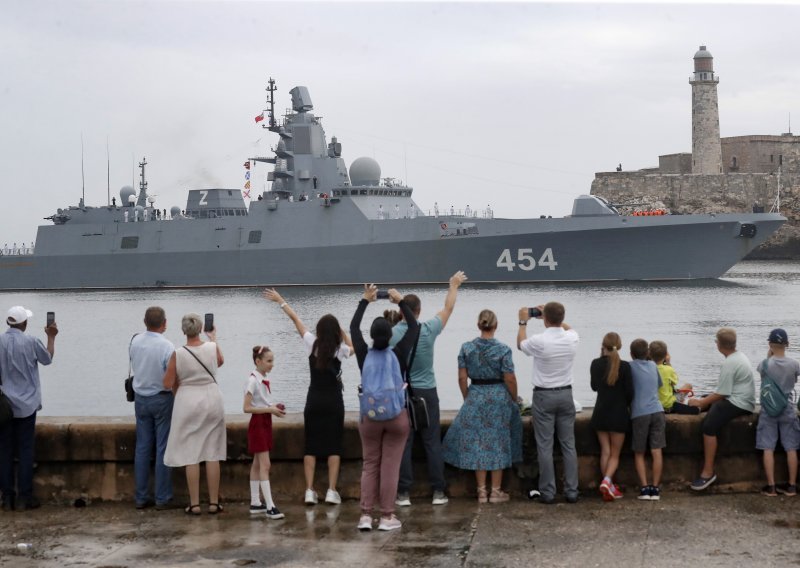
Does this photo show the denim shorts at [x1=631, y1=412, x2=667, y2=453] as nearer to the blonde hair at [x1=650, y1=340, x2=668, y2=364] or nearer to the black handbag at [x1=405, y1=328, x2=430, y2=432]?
the blonde hair at [x1=650, y1=340, x2=668, y2=364]

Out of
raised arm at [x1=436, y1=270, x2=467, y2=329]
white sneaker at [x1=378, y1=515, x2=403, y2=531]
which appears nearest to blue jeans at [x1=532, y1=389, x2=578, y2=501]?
raised arm at [x1=436, y1=270, x2=467, y2=329]

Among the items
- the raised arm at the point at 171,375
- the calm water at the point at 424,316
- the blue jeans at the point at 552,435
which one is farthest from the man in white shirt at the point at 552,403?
the calm water at the point at 424,316

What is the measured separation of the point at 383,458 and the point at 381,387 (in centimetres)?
33

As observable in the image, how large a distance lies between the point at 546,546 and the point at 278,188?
39.1 m

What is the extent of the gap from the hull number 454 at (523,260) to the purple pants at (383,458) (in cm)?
3516

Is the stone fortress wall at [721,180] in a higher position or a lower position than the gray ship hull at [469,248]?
higher

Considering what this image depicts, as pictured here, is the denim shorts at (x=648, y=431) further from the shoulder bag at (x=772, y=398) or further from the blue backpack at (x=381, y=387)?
the blue backpack at (x=381, y=387)

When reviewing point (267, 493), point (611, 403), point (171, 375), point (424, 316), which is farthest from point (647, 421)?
point (424, 316)

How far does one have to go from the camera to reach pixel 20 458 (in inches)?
208

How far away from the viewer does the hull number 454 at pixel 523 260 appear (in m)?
39.8

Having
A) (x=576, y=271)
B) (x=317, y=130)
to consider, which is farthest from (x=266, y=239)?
(x=576, y=271)

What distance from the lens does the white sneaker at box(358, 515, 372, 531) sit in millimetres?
4684

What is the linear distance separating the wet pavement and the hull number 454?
114 feet

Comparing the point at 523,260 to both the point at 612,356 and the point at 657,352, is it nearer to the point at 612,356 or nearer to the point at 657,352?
the point at 657,352
